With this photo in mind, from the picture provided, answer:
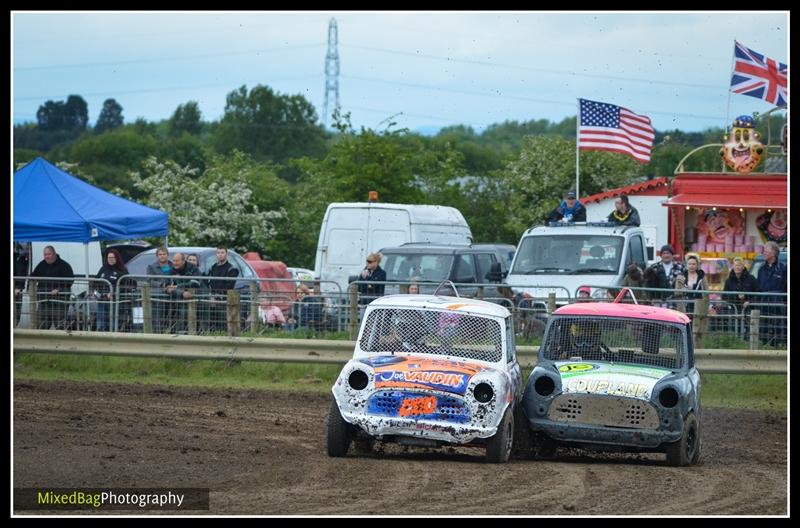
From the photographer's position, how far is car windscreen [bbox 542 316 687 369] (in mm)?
13219

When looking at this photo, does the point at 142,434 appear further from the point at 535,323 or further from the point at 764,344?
the point at 764,344

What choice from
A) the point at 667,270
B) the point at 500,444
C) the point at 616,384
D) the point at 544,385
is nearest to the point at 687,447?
the point at 616,384

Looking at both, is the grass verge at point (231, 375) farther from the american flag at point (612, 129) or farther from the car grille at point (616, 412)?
the american flag at point (612, 129)

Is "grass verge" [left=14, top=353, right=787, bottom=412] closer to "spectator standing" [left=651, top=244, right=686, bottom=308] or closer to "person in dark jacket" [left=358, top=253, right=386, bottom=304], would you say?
"person in dark jacket" [left=358, top=253, right=386, bottom=304]

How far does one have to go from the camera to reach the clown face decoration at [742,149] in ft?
103

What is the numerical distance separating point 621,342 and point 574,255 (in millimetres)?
8131

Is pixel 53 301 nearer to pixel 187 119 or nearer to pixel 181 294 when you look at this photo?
pixel 181 294

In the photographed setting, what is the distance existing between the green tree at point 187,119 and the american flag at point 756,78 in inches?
3881

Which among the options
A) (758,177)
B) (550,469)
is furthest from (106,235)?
(758,177)

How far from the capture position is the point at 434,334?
12.8 meters

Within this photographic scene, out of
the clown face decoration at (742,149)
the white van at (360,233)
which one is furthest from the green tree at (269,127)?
the white van at (360,233)

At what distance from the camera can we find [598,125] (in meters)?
28.8

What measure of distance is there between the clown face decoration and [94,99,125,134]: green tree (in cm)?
9805
